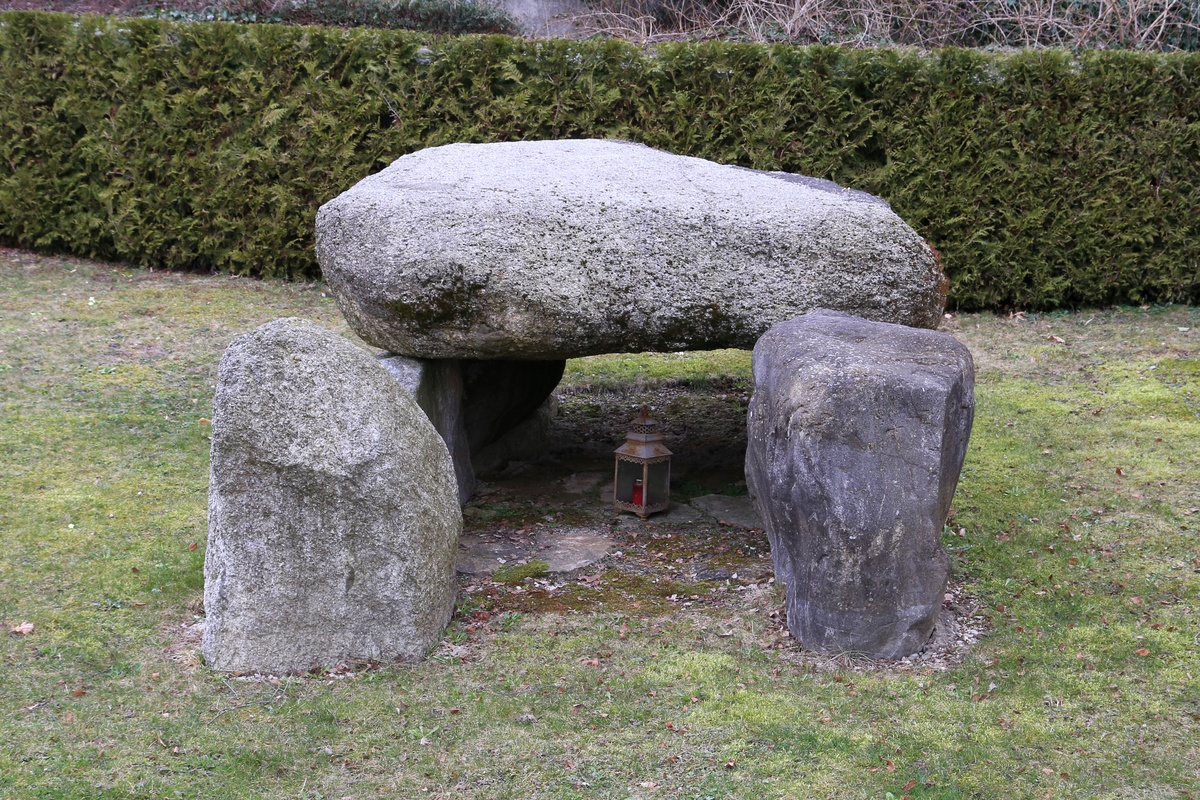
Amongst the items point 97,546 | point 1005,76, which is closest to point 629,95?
point 1005,76

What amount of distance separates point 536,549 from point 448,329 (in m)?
1.50

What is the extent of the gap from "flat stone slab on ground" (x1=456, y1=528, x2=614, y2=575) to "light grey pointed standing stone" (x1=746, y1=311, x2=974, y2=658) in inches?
64.1

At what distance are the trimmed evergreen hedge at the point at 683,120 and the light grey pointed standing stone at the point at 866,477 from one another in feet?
22.2

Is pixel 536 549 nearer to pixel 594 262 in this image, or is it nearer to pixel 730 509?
pixel 730 509

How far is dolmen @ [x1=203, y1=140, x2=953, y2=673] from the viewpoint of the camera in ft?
16.7

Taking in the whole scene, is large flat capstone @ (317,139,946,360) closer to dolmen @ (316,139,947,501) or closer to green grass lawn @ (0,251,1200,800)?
dolmen @ (316,139,947,501)

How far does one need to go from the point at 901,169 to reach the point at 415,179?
265 inches

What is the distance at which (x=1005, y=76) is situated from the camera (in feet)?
38.4

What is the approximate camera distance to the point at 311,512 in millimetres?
5109

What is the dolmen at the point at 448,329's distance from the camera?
5.09 meters

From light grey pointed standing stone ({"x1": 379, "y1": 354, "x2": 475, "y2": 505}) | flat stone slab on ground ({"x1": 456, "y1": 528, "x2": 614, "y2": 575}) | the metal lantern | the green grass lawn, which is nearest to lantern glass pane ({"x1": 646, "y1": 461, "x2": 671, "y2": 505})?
the metal lantern

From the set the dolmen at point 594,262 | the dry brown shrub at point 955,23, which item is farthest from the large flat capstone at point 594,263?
the dry brown shrub at point 955,23

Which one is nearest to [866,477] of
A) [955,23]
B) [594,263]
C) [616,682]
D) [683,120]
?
[616,682]

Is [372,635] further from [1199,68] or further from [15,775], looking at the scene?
[1199,68]
